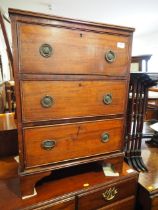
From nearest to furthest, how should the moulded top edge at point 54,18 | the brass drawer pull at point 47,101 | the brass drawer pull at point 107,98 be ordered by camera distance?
the moulded top edge at point 54,18
the brass drawer pull at point 47,101
the brass drawer pull at point 107,98

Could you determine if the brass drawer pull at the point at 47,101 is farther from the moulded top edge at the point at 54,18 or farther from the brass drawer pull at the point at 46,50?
the moulded top edge at the point at 54,18

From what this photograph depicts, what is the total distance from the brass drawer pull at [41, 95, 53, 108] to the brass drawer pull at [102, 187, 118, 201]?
62cm

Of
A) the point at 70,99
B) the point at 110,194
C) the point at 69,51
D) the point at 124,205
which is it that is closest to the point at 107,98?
the point at 70,99

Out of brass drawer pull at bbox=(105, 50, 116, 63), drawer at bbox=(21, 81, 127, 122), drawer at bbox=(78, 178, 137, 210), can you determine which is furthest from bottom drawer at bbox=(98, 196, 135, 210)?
brass drawer pull at bbox=(105, 50, 116, 63)

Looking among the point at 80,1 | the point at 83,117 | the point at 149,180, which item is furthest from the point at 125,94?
the point at 80,1

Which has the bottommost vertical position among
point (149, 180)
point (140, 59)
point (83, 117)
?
point (149, 180)

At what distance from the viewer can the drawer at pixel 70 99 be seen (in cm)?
75

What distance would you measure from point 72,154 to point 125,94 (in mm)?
458

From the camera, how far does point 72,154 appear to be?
2.93 ft

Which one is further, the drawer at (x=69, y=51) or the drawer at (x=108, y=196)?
the drawer at (x=108, y=196)

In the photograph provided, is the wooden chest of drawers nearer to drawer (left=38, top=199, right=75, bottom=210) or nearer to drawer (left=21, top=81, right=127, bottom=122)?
drawer (left=21, top=81, right=127, bottom=122)

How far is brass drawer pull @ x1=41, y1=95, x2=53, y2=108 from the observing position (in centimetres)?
77

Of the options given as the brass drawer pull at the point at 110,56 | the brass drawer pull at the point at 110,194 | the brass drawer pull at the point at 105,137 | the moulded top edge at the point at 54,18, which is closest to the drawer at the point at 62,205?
the brass drawer pull at the point at 110,194

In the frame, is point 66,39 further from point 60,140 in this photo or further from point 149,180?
point 149,180
